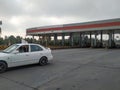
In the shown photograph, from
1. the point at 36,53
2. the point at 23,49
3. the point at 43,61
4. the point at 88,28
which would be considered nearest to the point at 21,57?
the point at 23,49

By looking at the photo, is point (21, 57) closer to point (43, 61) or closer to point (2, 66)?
point (2, 66)

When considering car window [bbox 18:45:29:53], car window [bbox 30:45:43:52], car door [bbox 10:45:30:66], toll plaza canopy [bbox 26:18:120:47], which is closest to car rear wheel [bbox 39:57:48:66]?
car window [bbox 30:45:43:52]

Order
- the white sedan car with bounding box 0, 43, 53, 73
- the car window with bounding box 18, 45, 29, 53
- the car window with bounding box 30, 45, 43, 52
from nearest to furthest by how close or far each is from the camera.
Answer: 1. the white sedan car with bounding box 0, 43, 53, 73
2. the car window with bounding box 18, 45, 29, 53
3. the car window with bounding box 30, 45, 43, 52

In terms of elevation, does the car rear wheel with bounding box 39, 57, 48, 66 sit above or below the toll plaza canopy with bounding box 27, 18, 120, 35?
below

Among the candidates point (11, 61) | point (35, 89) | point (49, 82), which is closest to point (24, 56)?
point (11, 61)

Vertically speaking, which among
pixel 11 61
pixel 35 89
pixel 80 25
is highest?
pixel 80 25

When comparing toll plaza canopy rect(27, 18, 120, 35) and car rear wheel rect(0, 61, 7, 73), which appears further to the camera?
toll plaza canopy rect(27, 18, 120, 35)

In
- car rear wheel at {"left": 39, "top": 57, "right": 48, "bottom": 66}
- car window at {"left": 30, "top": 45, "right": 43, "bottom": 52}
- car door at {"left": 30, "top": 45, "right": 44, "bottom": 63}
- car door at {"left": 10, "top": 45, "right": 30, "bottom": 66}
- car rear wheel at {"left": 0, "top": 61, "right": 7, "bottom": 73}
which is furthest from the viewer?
car rear wheel at {"left": 39, "top": 57, "right": 48, "bottom": 66}

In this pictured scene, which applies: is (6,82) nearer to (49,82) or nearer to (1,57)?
(49,82)

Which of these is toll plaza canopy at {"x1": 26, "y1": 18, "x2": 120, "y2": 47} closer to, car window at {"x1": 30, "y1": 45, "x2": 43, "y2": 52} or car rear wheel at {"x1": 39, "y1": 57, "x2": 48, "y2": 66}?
car rear wheel at {"x1": 39, "y1": 57, "x2": 48, "y2": 66}

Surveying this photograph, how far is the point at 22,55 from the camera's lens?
9383 mm

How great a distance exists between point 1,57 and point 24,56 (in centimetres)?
144

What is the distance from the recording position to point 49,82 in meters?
6.44

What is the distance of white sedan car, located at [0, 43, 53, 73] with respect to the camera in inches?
342
